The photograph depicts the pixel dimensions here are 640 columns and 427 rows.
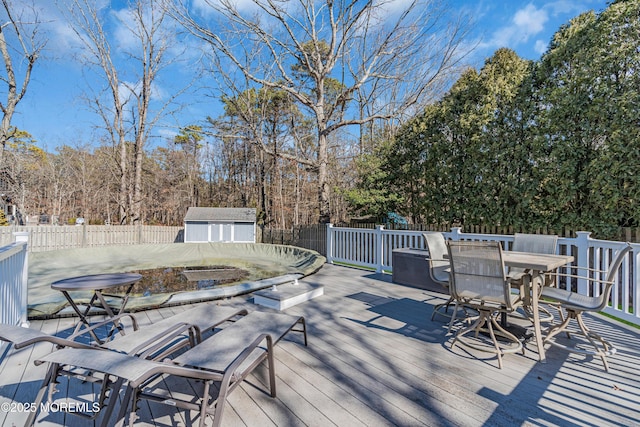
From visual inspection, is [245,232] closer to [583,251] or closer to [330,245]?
[330,245]

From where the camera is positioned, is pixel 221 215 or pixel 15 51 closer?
pixel 15 51

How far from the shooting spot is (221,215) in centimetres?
1466

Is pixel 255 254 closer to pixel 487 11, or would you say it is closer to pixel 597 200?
pixel 597 200

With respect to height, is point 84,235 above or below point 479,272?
below

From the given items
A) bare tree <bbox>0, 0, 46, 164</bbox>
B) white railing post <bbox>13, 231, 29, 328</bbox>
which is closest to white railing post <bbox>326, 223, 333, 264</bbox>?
white railing post <bbox>13, 231, 29, 328</bbox>

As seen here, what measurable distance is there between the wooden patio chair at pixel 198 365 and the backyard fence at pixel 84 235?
494 inches

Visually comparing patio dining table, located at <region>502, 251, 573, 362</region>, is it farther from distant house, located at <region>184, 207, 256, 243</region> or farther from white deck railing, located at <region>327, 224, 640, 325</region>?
distant house, located at <region>184, 207, 256, 243</region>

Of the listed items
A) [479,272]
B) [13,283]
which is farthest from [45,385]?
[479,272]

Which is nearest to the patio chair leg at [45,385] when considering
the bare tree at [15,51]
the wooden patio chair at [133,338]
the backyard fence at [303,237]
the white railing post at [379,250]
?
the wooden patio chair at [133,338]

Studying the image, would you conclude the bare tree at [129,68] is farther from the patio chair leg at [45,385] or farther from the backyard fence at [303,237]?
the patio chair leg at [45,385]

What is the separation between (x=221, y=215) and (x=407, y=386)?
1384 cm

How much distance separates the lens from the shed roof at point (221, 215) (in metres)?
14.4

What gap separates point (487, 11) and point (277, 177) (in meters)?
14.5

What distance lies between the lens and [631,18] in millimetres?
4875
